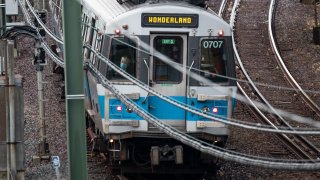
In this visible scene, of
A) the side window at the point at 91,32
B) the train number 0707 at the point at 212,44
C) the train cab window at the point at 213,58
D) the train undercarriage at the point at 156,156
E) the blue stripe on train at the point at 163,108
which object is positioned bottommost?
the train undercarriage at the point at 156,156

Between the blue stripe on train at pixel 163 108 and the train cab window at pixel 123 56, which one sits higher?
the train cab window at pixel 123 56

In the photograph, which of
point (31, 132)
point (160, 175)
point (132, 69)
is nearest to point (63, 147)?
point (31, 132)

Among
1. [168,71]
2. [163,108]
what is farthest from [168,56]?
[163,108]

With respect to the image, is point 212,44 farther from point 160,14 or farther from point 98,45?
point 98,45

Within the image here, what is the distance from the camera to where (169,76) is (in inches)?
506

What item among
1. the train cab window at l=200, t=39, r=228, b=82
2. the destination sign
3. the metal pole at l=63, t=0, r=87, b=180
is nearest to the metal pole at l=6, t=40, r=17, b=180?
the destination sign

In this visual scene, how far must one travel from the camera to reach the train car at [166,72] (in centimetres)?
1270

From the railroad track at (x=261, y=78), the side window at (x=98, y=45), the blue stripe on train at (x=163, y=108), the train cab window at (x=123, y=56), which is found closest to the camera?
the blue stripe on train at (x=163, y=108)

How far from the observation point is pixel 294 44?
2508cm

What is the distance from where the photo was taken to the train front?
500 inches

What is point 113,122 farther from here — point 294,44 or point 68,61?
point 294,44

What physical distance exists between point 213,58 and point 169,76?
749 millimetres

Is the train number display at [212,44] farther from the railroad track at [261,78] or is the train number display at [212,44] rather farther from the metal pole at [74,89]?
the metal pole at [74,89]

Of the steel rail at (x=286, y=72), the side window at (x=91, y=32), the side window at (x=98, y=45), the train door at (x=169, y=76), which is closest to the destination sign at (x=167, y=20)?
the train door at (x=169, y=76)
